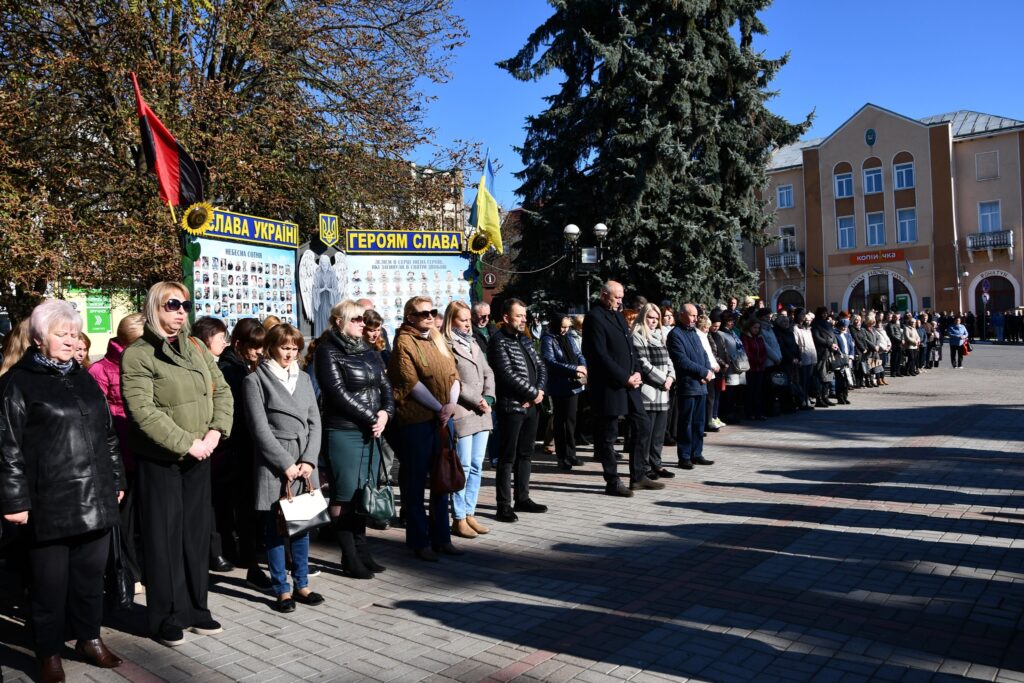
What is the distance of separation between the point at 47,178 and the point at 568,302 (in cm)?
1529

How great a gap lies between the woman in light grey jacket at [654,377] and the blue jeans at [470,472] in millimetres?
2357

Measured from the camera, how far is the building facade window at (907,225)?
46.7 metres

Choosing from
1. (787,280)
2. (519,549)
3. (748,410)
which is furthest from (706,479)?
(787,280)

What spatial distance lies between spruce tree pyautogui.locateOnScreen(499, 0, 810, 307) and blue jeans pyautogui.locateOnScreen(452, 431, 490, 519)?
57.0 ft

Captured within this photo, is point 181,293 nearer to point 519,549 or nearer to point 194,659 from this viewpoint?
point 194,659

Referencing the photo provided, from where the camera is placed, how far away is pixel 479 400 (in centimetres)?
643

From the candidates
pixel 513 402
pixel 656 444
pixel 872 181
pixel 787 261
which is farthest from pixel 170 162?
pixel 787 261

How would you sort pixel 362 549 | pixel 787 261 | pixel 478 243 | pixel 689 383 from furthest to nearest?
pixel 787 261, pixel 478 243, pixel 689 383, pixel 362 549

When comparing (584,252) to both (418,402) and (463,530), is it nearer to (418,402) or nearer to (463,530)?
(463,530)

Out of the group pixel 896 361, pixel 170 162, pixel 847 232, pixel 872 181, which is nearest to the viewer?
pixel 170 162

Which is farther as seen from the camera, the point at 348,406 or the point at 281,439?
the point at 348,406

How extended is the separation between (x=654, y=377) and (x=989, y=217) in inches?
1749

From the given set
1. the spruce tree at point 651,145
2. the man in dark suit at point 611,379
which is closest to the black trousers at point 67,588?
the man in dark suit at point 611,379

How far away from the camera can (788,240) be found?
5194cm
